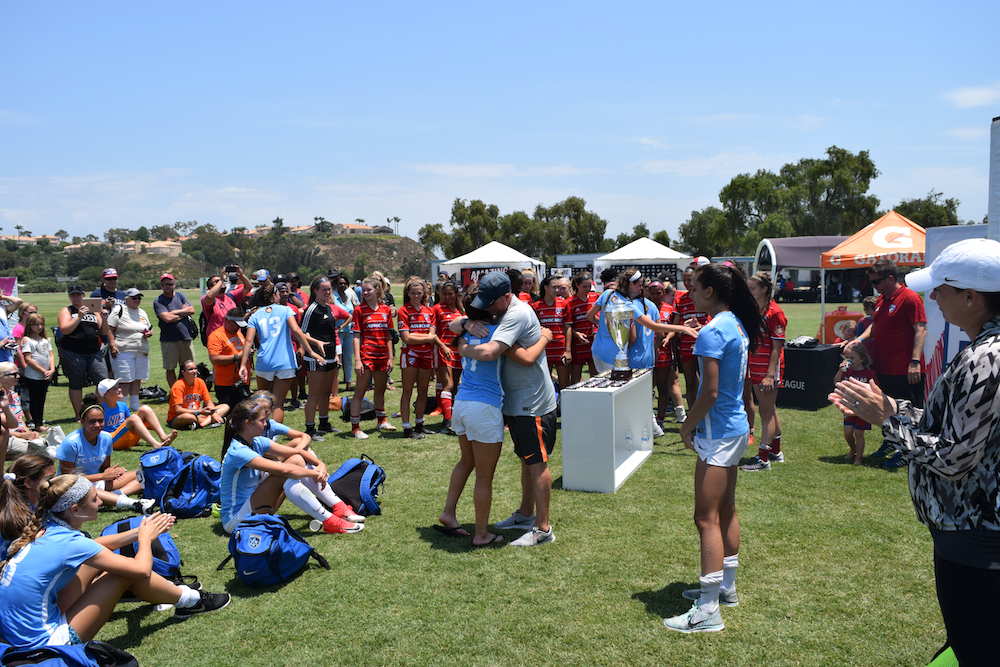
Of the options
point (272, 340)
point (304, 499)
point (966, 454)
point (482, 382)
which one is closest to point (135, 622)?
point (304, 499)

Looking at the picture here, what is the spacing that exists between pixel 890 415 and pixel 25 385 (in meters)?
9.38

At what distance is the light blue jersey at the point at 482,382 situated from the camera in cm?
411

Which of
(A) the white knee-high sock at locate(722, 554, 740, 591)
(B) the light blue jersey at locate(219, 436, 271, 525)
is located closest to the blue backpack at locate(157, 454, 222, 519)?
(B) the light blue jersey at locate(219, 436, 271, 525)

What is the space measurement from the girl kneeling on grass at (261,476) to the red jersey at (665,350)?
417 centimetres

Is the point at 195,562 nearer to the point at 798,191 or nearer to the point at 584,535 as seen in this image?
the point at 584,535

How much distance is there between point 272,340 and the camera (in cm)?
673

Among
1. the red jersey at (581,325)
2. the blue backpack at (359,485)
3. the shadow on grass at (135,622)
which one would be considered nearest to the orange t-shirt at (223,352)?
the blue backpack at (359,485)

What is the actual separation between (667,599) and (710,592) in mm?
407

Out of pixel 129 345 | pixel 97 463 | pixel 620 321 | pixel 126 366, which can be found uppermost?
pixel 620 321

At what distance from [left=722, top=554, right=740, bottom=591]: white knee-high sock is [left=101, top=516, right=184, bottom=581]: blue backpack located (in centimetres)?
299

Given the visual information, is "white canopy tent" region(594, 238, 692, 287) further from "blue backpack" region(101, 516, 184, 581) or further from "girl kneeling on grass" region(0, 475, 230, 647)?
"girl kneeling on grass" region(0, 475, 230, 647)

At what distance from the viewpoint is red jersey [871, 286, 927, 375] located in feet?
19.4

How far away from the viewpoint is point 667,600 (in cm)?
352

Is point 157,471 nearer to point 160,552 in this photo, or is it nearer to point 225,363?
point 160,552
